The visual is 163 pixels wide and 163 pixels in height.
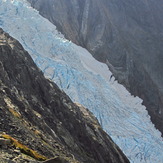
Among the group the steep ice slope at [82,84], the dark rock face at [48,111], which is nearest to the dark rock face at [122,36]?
the steep ice slope at [82,84]

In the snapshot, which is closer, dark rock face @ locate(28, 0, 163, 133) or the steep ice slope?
the steep ice slope

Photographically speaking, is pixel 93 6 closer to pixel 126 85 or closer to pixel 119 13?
pixel 119 13

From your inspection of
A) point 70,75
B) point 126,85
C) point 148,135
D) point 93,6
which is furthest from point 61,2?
point 148,135

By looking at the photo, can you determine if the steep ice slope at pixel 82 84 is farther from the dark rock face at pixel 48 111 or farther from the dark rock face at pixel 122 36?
the dark rock face at pixel 122 36

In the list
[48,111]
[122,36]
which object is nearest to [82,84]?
[48,111]

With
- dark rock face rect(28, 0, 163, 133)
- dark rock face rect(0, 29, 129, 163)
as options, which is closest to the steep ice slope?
dark rock face rect(0, 29, 129, 163)

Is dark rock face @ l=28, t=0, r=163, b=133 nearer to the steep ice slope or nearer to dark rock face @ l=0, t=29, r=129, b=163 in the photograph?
the steep ice slope
